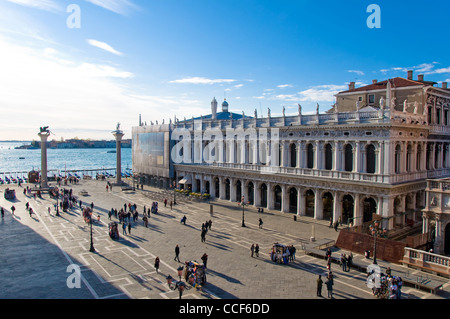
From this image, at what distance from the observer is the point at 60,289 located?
1905 cm

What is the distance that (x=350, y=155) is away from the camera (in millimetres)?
33562

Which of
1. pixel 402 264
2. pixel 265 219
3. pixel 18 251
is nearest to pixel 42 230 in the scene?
pixel 18 251

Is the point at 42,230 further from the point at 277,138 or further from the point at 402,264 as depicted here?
the point at 402,264

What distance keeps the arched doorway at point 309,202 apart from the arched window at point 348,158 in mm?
5633

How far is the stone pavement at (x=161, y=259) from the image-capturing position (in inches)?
736

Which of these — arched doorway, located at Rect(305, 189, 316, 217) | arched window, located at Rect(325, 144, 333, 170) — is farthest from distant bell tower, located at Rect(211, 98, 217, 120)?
arched window, located at Rect(325, 144, 333, 170)

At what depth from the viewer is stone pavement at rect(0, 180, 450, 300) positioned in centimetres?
1869

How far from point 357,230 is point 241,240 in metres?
9.41

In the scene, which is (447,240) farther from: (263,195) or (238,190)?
(238,190)

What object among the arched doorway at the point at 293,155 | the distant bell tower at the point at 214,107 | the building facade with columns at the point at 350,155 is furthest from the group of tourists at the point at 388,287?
the distant bell tower at the point at 214,107

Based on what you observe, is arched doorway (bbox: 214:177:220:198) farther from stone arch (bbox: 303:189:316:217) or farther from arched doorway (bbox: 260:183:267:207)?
stone arch (bbox: 303:189:316:217)

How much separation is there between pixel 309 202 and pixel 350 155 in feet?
27.8

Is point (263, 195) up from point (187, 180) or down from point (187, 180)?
down

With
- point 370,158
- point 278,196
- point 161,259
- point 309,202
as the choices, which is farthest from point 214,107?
point 161,259
